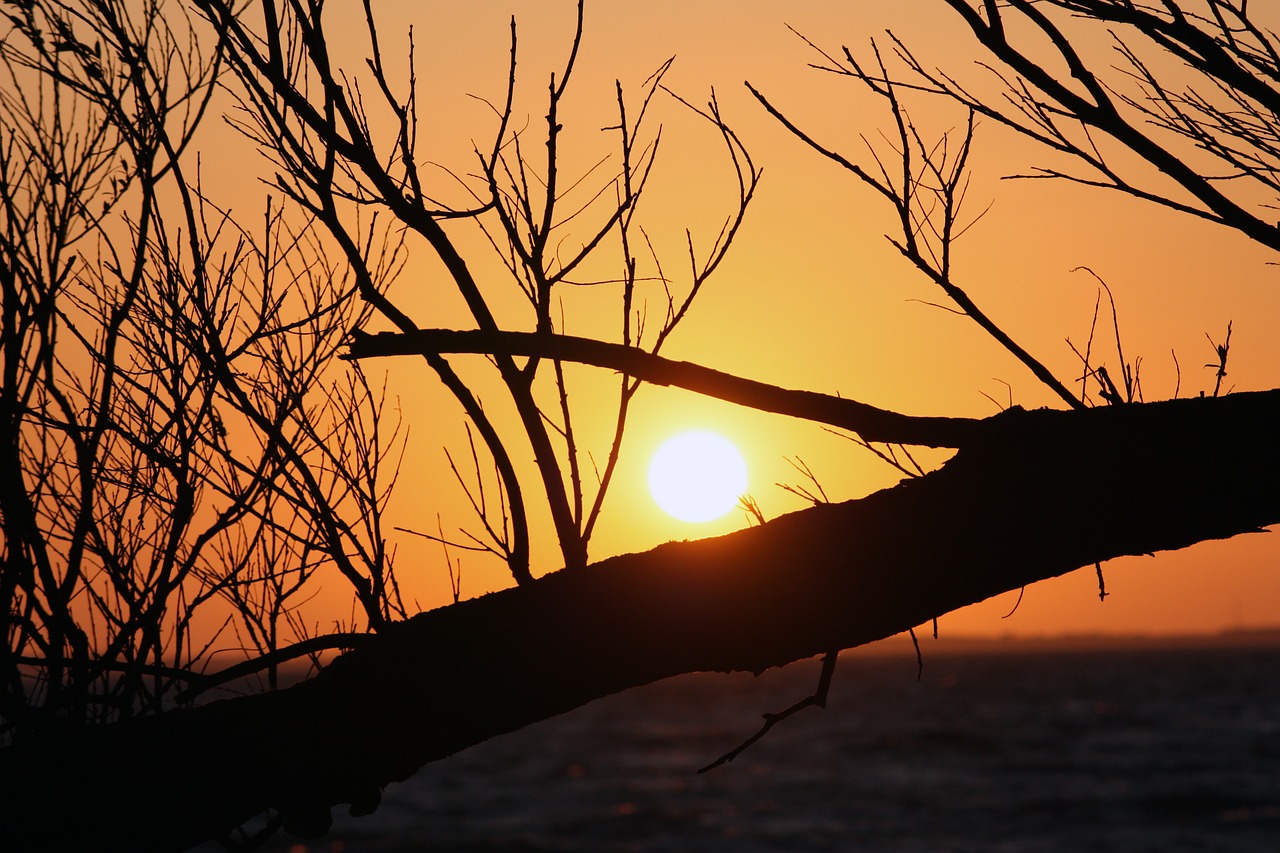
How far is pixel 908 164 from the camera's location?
3475 millimetres

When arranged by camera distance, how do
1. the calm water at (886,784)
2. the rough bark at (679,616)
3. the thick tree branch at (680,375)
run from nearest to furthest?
the rough bark at (679,616)
the thick tree branch at (680,375)
the calm water at (886,784)

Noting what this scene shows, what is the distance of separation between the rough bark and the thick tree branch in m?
0.20

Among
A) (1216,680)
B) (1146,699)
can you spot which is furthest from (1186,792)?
(1216,680)

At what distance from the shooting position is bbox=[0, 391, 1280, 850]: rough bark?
2609 millimetres

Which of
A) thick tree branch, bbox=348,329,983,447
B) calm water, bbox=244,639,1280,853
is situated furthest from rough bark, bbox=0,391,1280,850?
calm water, bbox=244,639,1280,853

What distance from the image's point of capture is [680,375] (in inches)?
112

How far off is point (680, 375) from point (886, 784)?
5084 cm

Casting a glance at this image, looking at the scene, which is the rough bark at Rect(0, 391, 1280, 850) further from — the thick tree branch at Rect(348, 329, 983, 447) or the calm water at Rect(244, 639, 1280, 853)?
the calm water at Rect(244, 639, 1280, 853)

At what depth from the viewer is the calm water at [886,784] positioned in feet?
128

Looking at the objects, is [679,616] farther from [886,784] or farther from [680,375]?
[886,784]

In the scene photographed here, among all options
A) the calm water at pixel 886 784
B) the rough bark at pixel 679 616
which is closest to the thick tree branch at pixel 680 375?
the rough bark at pixel 679 616

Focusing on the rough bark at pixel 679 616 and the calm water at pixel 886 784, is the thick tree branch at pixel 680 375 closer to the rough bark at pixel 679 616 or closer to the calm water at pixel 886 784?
the rough bark at pixel 679 616

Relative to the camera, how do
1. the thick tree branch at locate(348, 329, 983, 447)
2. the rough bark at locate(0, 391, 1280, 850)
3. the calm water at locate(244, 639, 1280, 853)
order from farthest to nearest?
the calm water at locate(244, 639, 1280, 853) → the thick tree branch at locate(348, 329, 983, 447) → the rough bark at locate(0, 391, 1280, 850)

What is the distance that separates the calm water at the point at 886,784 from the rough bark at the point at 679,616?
35328mm
